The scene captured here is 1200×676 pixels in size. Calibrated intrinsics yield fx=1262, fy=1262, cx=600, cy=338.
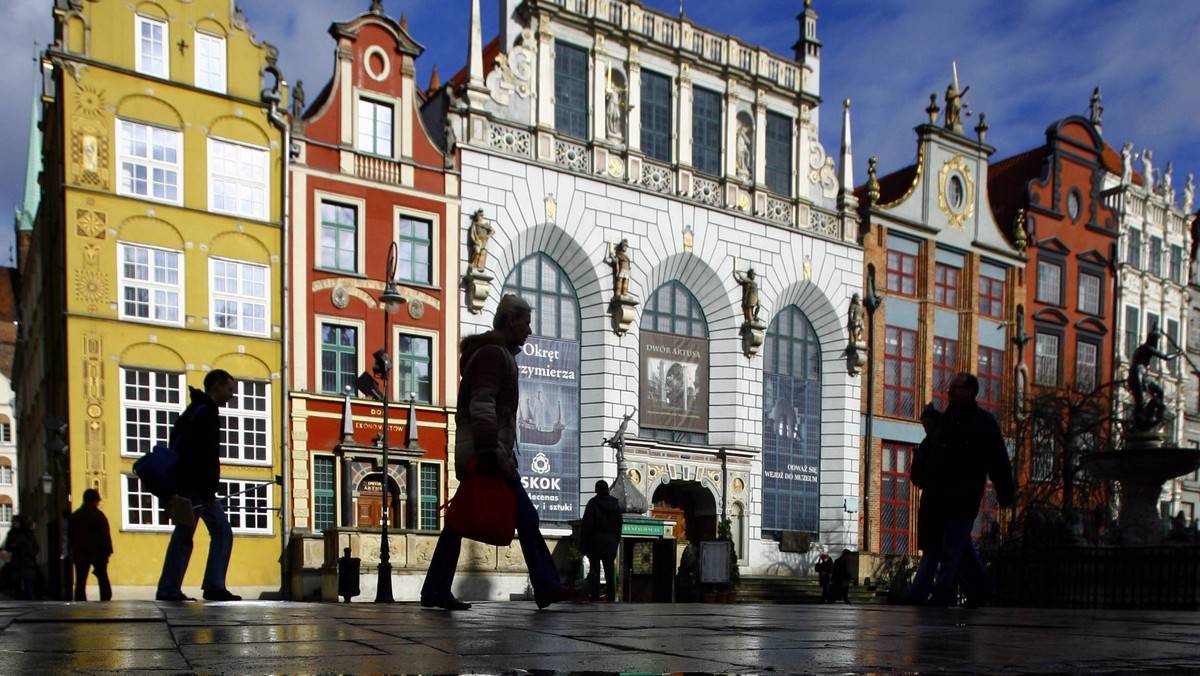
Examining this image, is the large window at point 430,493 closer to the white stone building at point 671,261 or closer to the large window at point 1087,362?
the white stone building at point 671,261

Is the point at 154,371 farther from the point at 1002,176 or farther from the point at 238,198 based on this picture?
the point at 1002,176

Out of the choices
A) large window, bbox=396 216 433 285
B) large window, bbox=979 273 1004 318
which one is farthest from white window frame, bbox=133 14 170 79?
large window, bbox=979 273 1004 318

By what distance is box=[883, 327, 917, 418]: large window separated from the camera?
40.0m

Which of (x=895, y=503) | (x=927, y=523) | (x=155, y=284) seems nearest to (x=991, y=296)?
(x=895, y=503)

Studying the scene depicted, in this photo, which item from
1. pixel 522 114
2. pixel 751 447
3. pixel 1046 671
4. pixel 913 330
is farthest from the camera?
pixel 913 330

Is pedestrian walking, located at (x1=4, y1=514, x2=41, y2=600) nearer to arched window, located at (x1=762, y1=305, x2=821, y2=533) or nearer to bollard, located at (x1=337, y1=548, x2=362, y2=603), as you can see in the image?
bollard, located at (x1=337, y1=548, x2=362, y2=603)

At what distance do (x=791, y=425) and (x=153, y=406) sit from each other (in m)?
18.9

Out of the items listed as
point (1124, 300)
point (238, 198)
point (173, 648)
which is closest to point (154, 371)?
point (238, 198)

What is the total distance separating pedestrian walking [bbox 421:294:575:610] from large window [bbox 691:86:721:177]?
94.3 feet

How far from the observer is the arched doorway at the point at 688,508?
3534 cm

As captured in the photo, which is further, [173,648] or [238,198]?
[238,198]

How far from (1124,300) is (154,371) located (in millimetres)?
36966

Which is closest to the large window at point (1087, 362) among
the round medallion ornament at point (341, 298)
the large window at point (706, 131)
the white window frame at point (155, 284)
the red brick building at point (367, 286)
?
the large window at point (706, 131)

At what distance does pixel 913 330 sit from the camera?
134 feet
